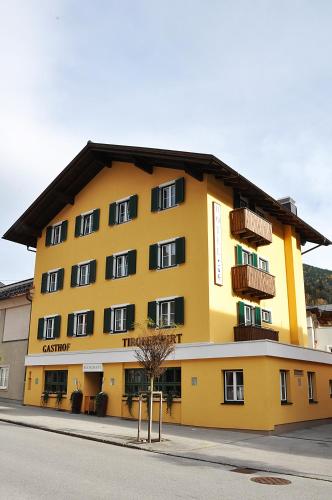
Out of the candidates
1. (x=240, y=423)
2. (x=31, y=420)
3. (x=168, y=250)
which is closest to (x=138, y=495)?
(x=240, y=423)

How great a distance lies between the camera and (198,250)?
21.4 metres

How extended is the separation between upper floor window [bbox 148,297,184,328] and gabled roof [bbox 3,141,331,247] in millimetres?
5510

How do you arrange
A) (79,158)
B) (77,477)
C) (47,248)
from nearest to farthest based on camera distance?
(77,477), (79,158), (47,248)

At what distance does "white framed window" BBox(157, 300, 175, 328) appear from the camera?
2189 centimetres

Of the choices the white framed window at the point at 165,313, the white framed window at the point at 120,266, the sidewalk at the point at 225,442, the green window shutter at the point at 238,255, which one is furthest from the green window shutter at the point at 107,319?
the green window shutter at the point at 238,255

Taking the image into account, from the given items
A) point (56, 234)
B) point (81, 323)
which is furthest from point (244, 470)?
point (56, 234)

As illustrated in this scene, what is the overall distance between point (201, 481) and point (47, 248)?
22742 millimetres

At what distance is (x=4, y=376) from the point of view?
30.9 m

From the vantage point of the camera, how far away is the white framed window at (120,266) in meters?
24.9

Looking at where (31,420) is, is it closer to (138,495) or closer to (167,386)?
(167,386)

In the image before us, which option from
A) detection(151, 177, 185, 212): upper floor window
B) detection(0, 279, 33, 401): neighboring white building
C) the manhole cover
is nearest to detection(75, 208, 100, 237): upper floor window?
detection(151, 177, 185, 212): upper floor window

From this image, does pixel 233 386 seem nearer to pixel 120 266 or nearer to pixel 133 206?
pixel 120 266

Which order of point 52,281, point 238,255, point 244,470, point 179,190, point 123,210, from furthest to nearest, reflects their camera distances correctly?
point 52,281
point 123,210
point 179,190
point 238,255
point 244,470

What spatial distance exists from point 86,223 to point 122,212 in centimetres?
303
